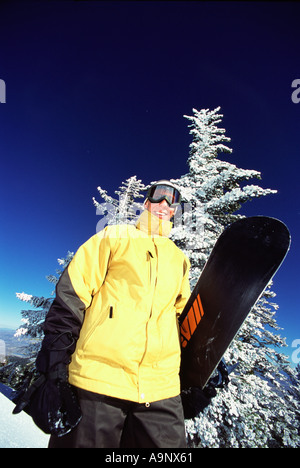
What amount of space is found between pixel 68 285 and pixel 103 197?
34.1 ft

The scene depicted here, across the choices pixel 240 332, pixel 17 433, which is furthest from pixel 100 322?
pixel 240 332

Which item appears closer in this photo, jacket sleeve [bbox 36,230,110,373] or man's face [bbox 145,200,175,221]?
jacket sleeve [bbox 36,230,110,373]

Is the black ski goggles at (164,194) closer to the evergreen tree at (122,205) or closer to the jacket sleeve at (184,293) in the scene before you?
the jacket sleeve at (184,293)

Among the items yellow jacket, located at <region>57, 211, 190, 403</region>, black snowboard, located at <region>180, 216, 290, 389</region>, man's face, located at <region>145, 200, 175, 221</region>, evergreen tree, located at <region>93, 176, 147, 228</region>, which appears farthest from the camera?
evergreen tree, located at <region>93, 176, 147, 228</region>

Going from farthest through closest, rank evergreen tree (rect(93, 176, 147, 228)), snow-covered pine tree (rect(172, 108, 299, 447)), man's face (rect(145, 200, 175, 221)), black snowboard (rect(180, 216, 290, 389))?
evergreen tree (rect(93, 176, 147, 228)) → snow-covered pine tree (rect(172, 108, 299, 447)) → man's face (rect(145, 200, 175, 221)) → black snowboard (rect(180, 216, 290, 389))

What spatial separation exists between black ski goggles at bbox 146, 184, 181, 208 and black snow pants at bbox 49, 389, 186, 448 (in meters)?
2.25

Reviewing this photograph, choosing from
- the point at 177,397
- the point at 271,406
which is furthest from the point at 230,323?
the point at 271,406

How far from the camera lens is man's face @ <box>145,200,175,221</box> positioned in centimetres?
285

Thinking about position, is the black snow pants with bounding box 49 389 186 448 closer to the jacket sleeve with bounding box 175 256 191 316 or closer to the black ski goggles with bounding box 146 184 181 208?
the jacket sleeve with bounding box 175 256 191 316

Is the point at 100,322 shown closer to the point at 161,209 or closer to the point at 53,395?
the point at 53,395

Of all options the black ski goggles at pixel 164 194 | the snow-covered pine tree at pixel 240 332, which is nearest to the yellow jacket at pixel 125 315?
the black ski goggles at pixel 164 194

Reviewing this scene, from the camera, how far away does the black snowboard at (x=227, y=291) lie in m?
2.21

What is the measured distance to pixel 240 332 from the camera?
8070mm

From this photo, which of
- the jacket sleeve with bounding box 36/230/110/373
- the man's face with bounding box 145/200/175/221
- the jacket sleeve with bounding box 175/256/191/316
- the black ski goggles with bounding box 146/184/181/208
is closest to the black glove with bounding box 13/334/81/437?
the jacket sleeve with bounding box 36/230/110/373
